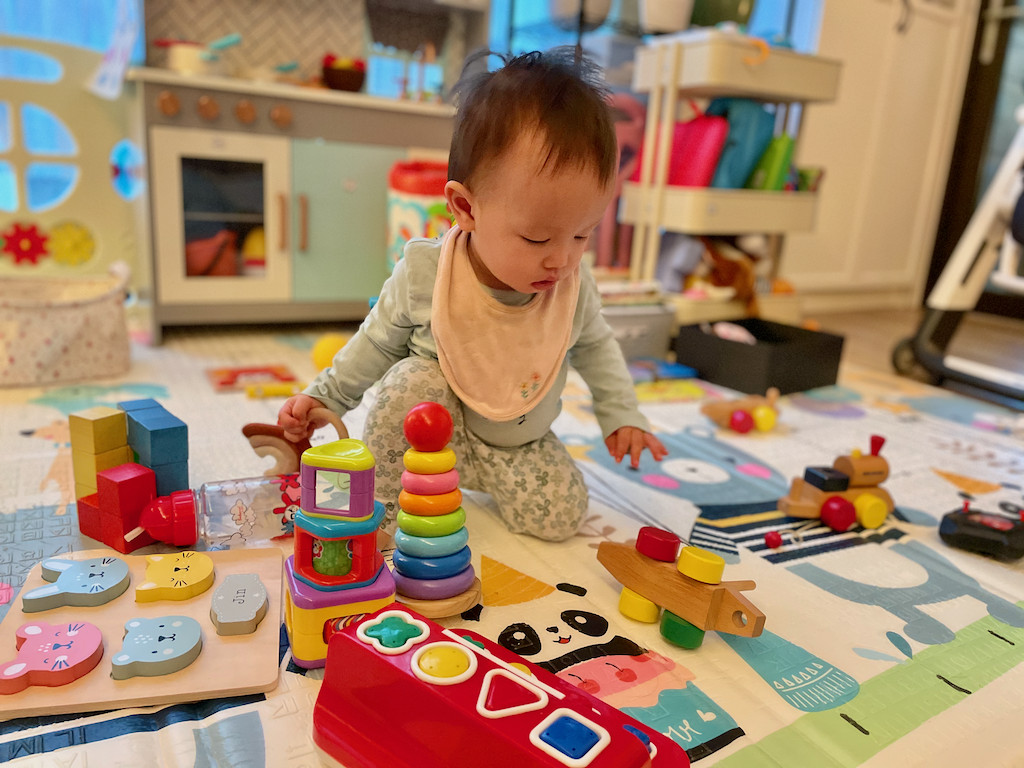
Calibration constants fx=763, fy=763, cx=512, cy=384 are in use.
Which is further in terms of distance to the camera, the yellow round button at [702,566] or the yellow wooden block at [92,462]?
the yellow wooden block at [92,462]

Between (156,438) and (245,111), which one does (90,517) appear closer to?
(156,438)

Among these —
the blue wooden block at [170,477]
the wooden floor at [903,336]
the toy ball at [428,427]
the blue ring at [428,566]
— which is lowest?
the wooden floor at [903,336]

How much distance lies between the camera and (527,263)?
0.82m

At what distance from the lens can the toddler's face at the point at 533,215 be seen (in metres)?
0.76

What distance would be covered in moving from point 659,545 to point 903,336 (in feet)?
7.25

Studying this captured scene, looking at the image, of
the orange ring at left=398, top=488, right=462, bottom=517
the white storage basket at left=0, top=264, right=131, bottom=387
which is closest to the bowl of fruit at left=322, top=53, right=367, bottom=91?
the white storage basket at left=0, top=264, right=131, bottom=387

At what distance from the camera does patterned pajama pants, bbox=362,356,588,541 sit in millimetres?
923

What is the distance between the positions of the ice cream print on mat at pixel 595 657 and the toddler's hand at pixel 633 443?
0.19 m

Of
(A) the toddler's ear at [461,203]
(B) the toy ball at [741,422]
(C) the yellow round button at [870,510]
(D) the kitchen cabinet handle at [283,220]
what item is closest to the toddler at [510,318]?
(A) the toddler's ear at [461,203]

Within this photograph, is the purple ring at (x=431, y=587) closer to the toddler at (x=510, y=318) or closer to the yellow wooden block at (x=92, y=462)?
the toddler at (x=510, y=318)

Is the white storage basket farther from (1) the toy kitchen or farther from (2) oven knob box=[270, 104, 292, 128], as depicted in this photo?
(2) oven knob box=[270, 104, 292, 128]

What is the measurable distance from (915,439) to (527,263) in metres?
1.06

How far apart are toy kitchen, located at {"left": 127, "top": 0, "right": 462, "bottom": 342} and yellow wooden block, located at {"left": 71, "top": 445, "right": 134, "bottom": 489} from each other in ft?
3.26

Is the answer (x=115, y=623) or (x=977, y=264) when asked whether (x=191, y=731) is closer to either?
(x=115, y=623)
